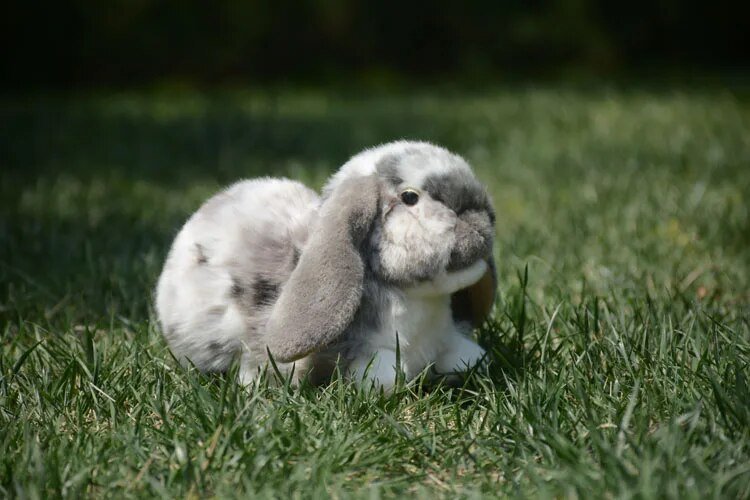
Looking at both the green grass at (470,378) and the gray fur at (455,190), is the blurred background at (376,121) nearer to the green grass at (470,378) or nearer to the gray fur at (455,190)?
the green grass at (470,378)

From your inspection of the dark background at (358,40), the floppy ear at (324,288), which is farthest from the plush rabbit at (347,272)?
the dark background at (358,40)

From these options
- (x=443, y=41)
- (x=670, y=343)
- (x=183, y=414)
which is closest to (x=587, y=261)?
(x=670, y=343)

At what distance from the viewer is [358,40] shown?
10.1m

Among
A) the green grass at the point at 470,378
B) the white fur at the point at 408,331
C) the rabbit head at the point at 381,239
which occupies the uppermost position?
the rabbit head at the point at 381,239

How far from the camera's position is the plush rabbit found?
188 cm

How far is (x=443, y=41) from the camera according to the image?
1045 cm

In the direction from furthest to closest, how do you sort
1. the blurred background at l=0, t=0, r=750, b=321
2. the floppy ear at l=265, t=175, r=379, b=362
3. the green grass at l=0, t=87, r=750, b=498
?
the blurred background at l=0, t=0, r=750, b=321, the floppy ear at l=265, t=175, r=379, b=362, the green grass at l=0, t=87, r=750, b=498

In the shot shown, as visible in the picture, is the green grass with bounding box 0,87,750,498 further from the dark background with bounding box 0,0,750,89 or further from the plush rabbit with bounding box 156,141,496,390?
the dark background with bounding box 0,0,750,89

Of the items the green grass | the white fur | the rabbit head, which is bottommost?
the green grass

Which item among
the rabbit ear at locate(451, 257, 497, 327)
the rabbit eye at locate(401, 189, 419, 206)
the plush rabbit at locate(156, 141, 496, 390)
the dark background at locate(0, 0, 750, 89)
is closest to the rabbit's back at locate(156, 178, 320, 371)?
the plush rabbit at locate(156, 141, 496, 390)

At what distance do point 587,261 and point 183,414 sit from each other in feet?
5.71

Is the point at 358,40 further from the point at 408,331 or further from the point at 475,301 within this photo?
the point at 408,331

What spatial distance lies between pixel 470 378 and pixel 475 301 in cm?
20

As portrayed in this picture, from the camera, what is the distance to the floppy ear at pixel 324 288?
185 centimetres
